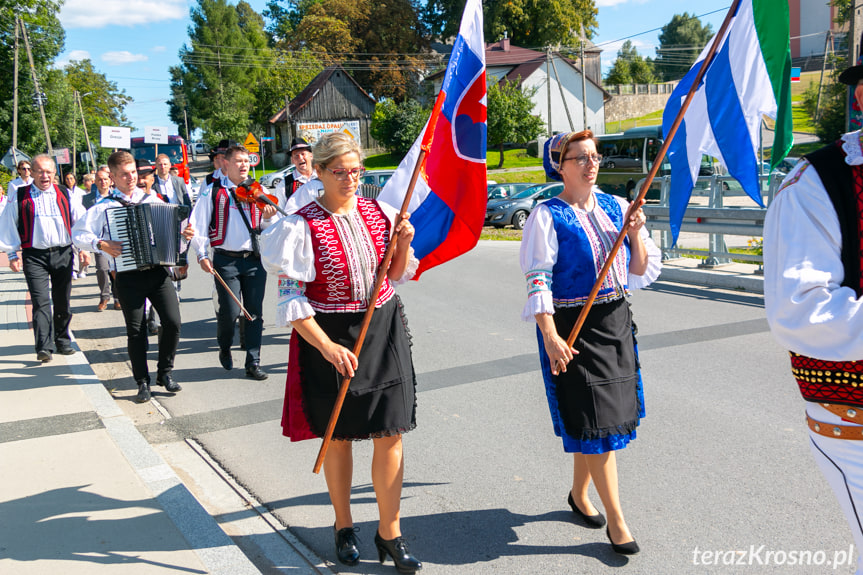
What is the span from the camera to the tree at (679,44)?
343 feet

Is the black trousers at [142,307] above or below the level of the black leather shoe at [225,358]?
above

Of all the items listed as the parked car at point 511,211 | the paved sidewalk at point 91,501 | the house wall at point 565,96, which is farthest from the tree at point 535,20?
the paved sidewalk at point 91,501

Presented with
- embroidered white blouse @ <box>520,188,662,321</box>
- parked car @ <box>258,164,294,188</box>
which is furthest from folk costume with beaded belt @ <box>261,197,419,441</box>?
parked car @ <box>258,164,294,188</box>

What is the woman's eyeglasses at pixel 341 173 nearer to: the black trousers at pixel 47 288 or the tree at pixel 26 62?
the black trousers at pixel 47 288

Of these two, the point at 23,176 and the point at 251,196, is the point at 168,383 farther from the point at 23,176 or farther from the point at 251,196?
the point at 23,176

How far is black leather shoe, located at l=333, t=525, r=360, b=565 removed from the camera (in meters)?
3.48

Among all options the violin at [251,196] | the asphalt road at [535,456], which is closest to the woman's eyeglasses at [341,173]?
the asphalt road at [535,456]

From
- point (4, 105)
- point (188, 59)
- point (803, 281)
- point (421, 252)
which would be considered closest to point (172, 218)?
point (421, 252)

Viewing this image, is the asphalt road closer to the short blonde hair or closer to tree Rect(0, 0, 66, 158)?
the short blonde hair

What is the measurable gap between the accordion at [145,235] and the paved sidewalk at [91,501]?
1.17m

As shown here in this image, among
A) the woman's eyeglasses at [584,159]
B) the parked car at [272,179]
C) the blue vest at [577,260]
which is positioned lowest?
the blue vest at [577,260]

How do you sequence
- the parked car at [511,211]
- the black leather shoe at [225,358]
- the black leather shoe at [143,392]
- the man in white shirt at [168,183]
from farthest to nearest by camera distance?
the parked car at [511,211], the man in white shirt at [168,183], the black leather shoe at [225,358], the black leather shoe at [143,392]

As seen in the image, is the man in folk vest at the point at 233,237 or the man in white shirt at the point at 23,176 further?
the man in white shirt at the point at 23,176

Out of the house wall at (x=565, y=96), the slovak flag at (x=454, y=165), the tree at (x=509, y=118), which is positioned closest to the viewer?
the slovak flag at (x=454, y=165)
